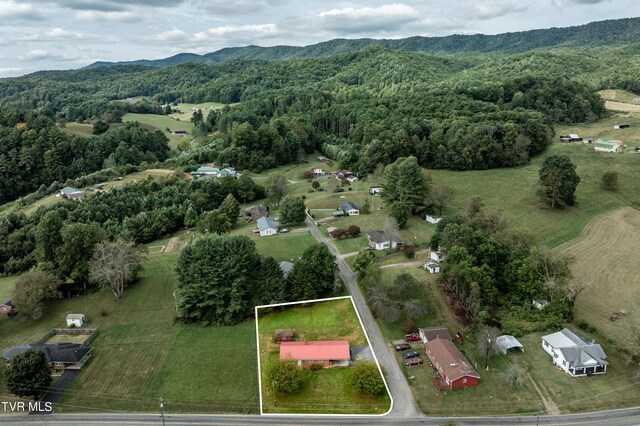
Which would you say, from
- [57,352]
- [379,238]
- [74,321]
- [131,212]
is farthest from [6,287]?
[379,238]

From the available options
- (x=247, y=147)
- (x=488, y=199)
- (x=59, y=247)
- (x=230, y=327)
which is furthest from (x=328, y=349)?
(x=247, y=147)

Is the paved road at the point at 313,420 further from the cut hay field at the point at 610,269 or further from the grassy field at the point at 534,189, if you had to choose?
the grassy field at the point at 534,189

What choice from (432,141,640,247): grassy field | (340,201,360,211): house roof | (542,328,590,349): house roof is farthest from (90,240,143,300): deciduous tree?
(432,141,640,247): grassy field

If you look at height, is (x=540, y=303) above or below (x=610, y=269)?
above

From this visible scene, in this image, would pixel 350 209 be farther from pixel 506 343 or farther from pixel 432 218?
pixel 506 343

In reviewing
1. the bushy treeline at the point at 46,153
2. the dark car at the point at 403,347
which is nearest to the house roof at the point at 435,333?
the dark car at the point at 403,347

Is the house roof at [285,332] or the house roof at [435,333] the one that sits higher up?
the house roof at [285,332]
